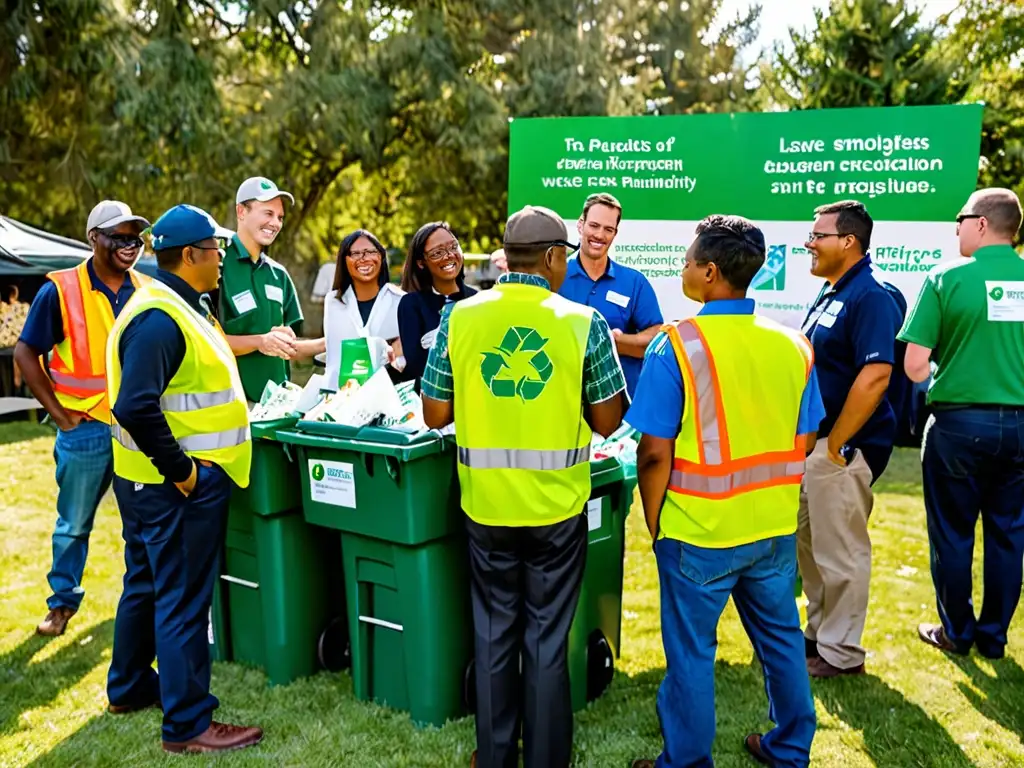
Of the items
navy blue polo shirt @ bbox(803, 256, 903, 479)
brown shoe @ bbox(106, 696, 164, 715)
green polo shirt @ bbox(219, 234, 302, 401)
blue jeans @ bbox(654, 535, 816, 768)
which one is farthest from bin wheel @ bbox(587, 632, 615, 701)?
green polo shirt @ bbox(219, 234, 302, 401)

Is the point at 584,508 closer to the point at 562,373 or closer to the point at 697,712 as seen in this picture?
the point at 562,373

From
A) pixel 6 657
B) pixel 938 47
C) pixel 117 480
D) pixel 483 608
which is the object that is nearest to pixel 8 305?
pixel 6 657

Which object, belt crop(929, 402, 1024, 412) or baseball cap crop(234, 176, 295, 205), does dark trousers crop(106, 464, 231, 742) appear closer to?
baseball cap crop(234, 176, 295, 205)

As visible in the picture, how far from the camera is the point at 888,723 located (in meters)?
3.52

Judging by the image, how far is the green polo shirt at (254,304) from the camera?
4594 mm

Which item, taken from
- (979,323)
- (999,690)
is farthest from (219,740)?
(979,323)

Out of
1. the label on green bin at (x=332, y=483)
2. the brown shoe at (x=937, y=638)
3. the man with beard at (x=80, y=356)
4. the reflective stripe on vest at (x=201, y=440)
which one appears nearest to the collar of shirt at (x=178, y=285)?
the reflective stripe on vest at (x=201, y=440)

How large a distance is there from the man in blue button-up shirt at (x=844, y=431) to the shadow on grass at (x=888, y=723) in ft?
0.43

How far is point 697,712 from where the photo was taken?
279 centimetres

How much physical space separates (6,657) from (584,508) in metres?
2.98

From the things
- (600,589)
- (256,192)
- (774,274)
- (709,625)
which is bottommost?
(600,589)

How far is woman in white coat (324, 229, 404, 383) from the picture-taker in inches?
189

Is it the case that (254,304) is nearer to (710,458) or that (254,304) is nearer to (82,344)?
(82,344)

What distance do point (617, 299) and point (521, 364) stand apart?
2.07 meters
